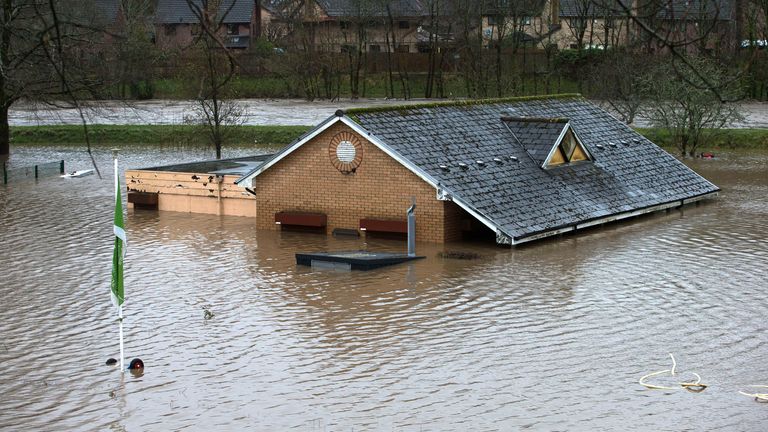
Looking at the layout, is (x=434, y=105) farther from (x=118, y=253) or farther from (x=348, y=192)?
(x=118, y=253)

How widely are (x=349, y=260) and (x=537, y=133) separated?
7336 millimetres

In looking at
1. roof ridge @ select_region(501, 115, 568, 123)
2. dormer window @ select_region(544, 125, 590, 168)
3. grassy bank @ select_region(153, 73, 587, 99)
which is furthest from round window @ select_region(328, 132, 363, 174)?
grassy bank @ select_region(153, 73, 587, 99)

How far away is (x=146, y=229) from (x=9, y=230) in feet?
10.3

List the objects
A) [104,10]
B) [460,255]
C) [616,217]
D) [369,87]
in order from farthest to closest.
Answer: [369,87]
[104,10]
[616,217]
[460,255]

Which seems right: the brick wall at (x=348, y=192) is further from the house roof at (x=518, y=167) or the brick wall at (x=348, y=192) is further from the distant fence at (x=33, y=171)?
the distant fence at (x=33, y=171)

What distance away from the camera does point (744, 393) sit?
556 inches

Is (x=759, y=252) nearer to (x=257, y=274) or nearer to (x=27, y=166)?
(x=257, y=274)

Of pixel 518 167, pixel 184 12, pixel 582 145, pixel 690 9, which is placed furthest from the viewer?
pixel 184 12

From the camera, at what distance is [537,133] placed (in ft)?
89.5

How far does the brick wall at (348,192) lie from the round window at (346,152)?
87mm

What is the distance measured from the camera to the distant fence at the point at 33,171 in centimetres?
3628

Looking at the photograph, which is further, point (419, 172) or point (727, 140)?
point (727, 140)

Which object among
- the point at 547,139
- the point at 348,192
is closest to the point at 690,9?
the point at 348,192

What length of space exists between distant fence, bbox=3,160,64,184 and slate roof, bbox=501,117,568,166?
53.6ft
